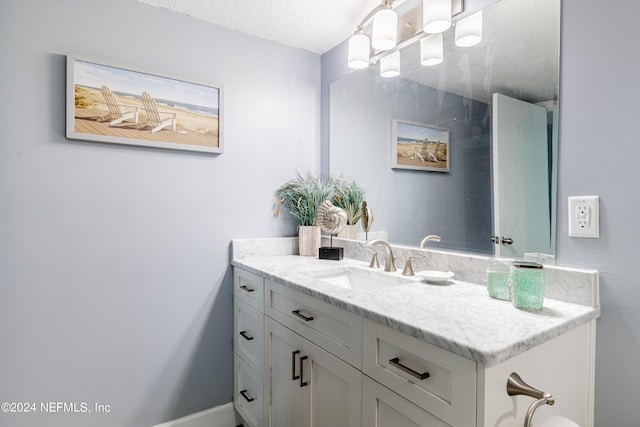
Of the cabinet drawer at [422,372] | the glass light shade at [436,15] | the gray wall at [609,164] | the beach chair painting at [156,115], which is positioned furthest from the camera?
the beach chair painting at [156,115]

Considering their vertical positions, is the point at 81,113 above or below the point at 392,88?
below

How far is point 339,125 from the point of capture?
6.94ft

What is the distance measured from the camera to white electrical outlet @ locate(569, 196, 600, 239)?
40.4 inches

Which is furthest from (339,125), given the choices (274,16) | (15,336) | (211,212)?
(15,336)

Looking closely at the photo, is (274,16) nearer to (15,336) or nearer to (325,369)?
(325,369)

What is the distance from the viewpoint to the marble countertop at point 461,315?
0.76m

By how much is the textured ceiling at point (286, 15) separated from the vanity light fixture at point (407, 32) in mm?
108

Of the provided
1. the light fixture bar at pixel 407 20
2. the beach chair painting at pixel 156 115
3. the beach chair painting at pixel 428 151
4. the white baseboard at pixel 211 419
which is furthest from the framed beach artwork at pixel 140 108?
the white baseboard at pixel 211 419

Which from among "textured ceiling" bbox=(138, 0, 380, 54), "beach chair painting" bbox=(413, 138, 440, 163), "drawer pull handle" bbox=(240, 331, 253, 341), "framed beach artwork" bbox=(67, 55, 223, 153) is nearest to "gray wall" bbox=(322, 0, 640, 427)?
"beach chair painting" bbox=(413, 138, 440, 163)

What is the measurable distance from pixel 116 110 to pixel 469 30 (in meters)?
1.56

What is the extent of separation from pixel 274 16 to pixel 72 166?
121cm

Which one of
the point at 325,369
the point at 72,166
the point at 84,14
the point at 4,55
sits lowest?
the point at 325,369

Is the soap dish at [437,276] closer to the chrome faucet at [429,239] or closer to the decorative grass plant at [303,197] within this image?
the chrome faucet at [429,239]

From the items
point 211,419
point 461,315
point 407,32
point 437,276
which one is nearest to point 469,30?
point 407,32
